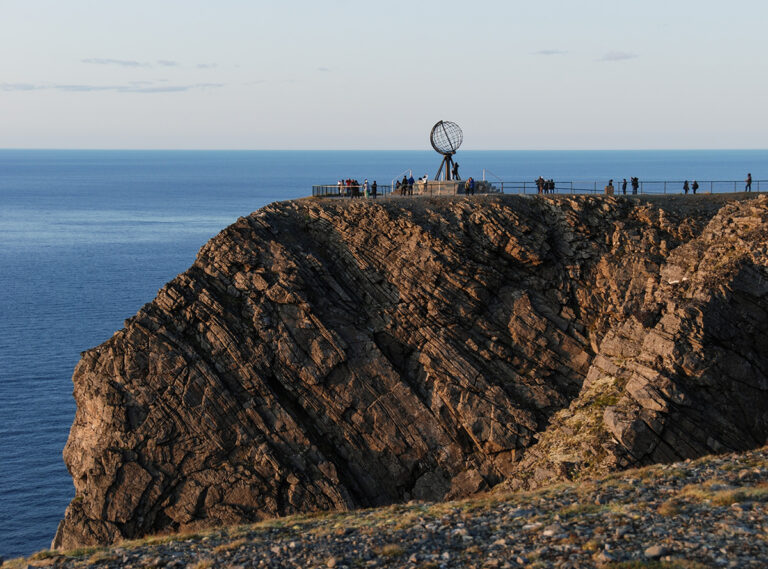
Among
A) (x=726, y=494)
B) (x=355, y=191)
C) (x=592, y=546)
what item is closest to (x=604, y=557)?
(x=592, y=546)

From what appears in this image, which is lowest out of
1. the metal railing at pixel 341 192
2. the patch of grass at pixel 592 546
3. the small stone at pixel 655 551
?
the patch of grass at pixel 592 546

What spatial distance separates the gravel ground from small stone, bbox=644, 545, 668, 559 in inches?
1.1

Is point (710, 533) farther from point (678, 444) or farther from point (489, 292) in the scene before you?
point (489, 292)

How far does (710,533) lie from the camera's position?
27984 mm

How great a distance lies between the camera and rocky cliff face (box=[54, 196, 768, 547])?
47531mm

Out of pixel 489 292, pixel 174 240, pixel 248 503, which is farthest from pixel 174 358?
pixel 174 240

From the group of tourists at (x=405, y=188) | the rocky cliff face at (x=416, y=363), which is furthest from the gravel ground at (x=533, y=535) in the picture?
the group of tourists at (x=405, y=188)

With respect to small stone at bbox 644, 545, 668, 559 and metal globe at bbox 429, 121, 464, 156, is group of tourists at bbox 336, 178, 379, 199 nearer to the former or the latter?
metal globe at bbox 429, 121, 464, 156

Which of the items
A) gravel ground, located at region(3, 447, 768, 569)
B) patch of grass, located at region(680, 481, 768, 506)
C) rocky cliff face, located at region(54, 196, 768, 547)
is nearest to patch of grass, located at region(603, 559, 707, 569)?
gravel ground, located at region(3, 447, 768, 569)

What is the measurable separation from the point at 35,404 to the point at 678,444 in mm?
Result: 54156

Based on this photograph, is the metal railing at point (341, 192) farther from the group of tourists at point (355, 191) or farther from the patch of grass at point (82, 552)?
the patch of grass at point (82, 552)

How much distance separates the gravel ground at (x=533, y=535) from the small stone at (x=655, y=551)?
29 millimetres

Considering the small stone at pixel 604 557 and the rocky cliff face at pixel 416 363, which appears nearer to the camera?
the small stone at pixel 604 557

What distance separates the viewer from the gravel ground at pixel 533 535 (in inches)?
1072
